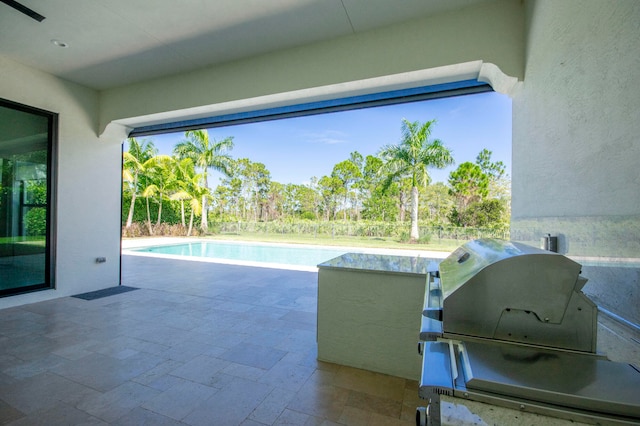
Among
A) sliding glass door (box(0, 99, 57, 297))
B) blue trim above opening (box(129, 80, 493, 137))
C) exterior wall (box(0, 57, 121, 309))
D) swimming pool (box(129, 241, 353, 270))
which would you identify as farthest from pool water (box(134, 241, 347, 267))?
blue trim above opening (box(129, 80, 493, 137))

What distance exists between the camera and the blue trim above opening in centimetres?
279

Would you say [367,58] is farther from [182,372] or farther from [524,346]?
[182,372]

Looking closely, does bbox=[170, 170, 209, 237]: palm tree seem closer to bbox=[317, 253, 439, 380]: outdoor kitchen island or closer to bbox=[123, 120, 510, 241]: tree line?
bbox=[123, 120, 510, 241]: tree line

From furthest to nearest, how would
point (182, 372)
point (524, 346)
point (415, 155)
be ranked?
point (415, 155)
point (182, 372)
point (524, 346)

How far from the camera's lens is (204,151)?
14.1 meters

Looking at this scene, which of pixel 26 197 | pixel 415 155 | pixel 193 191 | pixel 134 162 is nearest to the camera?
pixel 26 197

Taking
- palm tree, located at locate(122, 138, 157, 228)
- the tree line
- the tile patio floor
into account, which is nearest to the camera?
the tile patio floor

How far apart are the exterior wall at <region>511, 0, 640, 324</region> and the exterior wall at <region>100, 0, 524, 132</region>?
0.43 m

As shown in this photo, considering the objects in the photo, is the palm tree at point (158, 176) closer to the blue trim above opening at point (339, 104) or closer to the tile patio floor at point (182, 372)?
the blue trim above opening at point (339, 104)

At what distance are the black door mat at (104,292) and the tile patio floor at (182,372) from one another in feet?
0.78

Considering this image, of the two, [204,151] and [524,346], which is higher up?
→ [204,151]

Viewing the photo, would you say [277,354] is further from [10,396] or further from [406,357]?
[10,396]

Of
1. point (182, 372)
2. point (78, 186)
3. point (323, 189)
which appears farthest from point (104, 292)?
point (323, 189)

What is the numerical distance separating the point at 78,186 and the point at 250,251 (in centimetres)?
711
